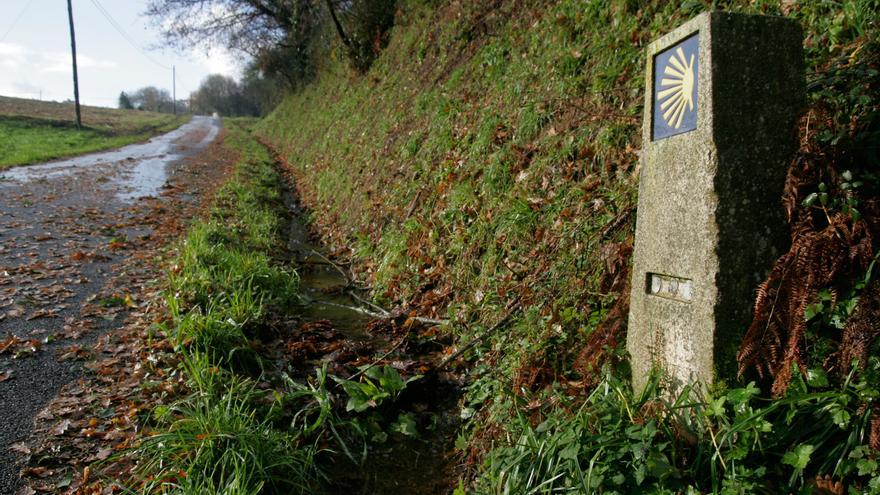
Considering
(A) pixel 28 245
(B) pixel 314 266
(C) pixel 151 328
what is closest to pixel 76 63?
(A) pixel 28 245

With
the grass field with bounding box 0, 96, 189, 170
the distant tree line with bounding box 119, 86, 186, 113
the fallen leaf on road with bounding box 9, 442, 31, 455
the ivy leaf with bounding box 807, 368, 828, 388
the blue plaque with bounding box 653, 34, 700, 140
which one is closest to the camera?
the ivy leaf with bounding box 807, 368, 828, 388

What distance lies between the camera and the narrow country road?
133 inches

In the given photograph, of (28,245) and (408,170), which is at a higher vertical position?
(408,170)

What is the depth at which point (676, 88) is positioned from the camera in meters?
2.35

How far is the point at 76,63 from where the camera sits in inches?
1118

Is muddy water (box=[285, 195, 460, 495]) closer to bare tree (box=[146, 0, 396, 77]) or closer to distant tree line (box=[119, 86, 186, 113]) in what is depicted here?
bare tree (box=[146, 0, 396, 77])

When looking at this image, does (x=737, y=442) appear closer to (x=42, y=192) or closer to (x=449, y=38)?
(x=449, y=38)

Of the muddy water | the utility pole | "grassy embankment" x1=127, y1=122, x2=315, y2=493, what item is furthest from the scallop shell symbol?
the utility pole

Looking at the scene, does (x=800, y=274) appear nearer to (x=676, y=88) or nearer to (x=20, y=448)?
(x=676, y=88)

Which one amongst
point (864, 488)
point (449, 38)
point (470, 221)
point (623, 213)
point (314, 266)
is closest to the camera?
point (864, 488)

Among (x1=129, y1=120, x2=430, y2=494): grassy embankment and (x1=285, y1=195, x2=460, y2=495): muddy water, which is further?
(x1=285, y1=195, x2=460, y2=495): muddy water

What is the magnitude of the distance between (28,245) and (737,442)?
8.05 m

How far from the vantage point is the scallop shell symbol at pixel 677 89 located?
225 centimetres

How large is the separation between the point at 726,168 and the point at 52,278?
21.0 ft
